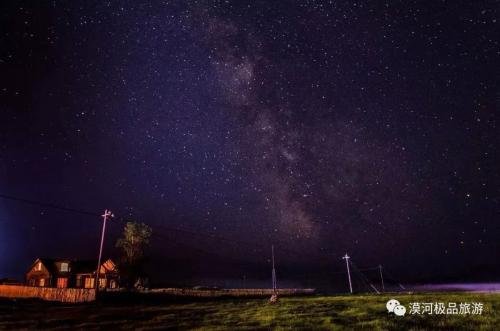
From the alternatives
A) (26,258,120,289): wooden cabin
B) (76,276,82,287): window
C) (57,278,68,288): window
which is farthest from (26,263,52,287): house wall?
(76,276,82,287): window

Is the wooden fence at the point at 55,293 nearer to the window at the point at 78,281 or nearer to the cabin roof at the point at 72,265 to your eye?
the cabin roof at the point at 72,265

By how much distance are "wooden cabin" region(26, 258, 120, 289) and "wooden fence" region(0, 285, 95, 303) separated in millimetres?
26956

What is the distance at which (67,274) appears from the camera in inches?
2881

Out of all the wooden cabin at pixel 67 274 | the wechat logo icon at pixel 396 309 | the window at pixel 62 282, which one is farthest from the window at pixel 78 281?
the wechat logo icon at pixel 396 309

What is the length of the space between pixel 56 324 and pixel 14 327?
2.04 m

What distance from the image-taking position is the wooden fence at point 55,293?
121 feet

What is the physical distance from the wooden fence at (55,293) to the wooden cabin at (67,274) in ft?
88.4

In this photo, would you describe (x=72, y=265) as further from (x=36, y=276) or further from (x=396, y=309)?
(x=396, y=309)

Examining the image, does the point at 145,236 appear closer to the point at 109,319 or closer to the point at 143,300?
the point at 143,300

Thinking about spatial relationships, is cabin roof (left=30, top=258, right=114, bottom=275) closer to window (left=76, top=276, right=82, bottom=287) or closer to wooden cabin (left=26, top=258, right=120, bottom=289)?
wooden cabin (left=26, top=258, right=120, bottom=289)

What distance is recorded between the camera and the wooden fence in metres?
37.0

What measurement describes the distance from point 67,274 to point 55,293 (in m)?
38.4

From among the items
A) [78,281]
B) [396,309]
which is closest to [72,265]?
[78,281]

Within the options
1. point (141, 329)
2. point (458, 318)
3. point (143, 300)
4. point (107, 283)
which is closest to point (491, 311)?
point (458, 318)
